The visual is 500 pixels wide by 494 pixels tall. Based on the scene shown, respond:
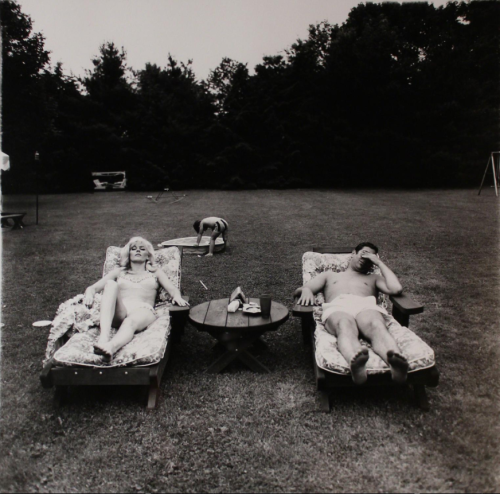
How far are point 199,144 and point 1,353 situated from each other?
24595 mm

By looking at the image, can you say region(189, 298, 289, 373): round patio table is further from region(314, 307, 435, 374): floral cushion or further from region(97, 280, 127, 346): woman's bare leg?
region(97, 280, 127, 346): woman's bare leg

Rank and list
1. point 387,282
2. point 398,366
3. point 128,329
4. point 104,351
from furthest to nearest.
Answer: point 387,282, point 128,329, point 104,351, point 398,366

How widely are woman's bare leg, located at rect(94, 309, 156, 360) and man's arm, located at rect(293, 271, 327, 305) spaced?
157 centimetres

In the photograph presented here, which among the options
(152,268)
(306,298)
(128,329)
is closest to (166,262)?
(152,268)

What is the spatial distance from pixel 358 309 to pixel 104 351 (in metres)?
2.43

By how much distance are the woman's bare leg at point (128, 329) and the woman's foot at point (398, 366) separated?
2.26m

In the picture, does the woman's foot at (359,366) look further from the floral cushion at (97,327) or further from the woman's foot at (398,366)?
the floral cushion at (97,327)

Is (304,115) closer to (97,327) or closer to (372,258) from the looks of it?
(372,258)

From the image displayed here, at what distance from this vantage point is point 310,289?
510cm

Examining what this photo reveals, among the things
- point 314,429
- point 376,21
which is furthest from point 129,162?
point 314,429

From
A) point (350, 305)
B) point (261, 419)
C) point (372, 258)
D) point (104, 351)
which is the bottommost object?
point (261, 419)

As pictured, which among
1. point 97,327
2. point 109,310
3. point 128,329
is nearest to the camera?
point 128,329

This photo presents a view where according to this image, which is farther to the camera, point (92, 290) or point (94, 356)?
point (92, 290)

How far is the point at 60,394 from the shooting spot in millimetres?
4055
